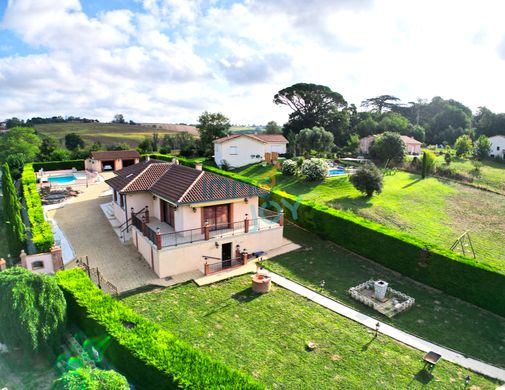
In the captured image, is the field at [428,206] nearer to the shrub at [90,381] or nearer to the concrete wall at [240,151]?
the concrete wall at [240,151]

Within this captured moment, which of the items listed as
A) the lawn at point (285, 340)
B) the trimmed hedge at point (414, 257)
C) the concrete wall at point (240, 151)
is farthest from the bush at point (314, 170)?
the lawn at point (285, 340)

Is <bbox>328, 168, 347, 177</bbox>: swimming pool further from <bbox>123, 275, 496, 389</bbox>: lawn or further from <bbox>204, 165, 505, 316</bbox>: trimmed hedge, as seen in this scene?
<bbox>123, 275, 496, 389</bbox>: lawn

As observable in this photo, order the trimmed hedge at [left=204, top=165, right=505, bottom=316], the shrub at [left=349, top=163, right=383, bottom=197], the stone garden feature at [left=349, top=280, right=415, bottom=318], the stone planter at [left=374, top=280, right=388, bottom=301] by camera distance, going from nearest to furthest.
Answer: the stone garden feature at [left=349, top=280, right=415, bottom=318], the trimmed hedge at [left=204, top=165, right=505, bottom=316], the stone planter at [left=374, top=280, right=388, bottom=301], the shrub at [left=349, top=163, right=383, bottom=197]

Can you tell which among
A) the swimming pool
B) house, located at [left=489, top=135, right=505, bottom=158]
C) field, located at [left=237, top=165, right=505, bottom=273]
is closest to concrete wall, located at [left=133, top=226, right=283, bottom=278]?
field, located at [left=237, top=165, right=505, bottom=273]

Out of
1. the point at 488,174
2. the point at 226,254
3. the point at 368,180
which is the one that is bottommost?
the point at 226,254

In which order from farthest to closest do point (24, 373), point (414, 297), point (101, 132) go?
point (101, 132), point (414, 297), point (24, 373)

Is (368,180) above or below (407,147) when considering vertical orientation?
below

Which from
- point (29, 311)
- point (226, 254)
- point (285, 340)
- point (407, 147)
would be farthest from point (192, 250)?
point (407, 147)

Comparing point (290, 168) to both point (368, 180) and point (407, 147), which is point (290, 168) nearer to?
point (368, 180)
